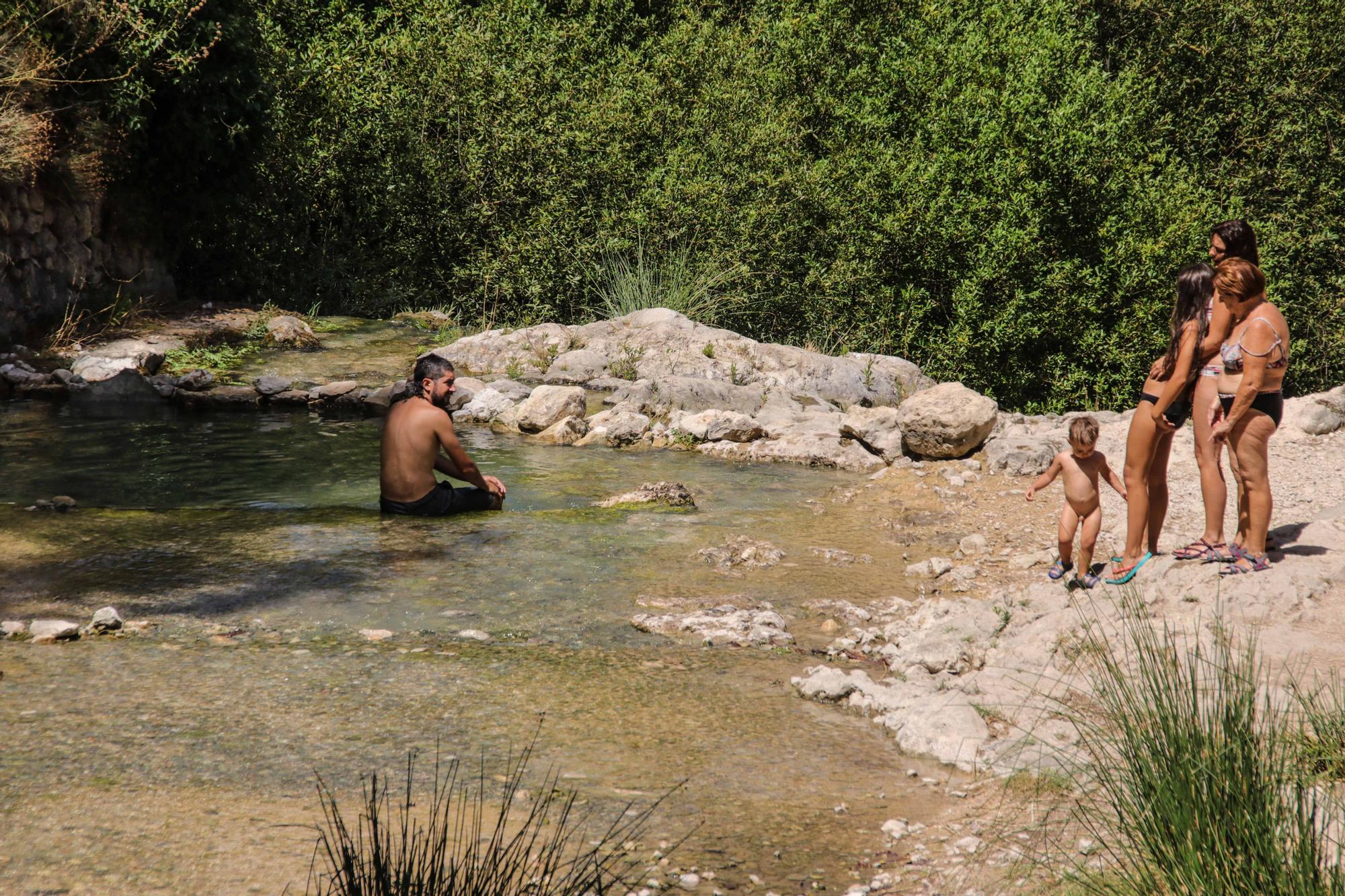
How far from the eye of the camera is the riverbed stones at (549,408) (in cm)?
1140

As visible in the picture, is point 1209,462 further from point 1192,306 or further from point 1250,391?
point 1192,306

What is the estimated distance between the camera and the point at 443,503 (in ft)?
26.0

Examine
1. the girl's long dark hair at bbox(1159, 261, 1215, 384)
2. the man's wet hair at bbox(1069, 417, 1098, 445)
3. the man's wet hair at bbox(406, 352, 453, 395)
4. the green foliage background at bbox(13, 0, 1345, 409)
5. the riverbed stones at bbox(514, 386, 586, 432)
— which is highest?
the green foliage background at bbox(13, 0, 1345, 409)

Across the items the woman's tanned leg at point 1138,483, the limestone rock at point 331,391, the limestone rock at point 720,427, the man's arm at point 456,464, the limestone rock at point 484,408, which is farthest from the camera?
the limestone rock at point 331,391

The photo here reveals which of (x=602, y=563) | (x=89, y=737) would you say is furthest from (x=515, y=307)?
(x=89, y=737)

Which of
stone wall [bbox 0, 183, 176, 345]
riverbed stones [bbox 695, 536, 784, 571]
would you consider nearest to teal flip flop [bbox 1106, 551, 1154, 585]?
riverbed stones [bbox 695, 536, 784, 571]

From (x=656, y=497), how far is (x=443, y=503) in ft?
5.24

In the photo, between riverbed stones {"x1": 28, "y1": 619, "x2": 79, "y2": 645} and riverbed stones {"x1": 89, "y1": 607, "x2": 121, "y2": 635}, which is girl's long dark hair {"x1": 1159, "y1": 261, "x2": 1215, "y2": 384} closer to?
riverbed stones {"x1": 89, "y1": 607, "x2": 121, "y2": 635}

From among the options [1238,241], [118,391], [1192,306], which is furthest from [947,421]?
[118,391]

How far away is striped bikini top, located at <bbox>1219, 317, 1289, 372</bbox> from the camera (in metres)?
5.14

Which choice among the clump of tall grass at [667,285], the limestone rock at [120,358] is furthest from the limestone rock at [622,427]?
the limestone rock at [120,358]

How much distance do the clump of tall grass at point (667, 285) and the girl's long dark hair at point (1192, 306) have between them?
10.3m

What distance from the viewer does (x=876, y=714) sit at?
467 cm

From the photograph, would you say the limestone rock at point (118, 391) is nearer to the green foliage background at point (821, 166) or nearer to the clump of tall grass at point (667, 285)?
the green foliage background at point (821, 166)
